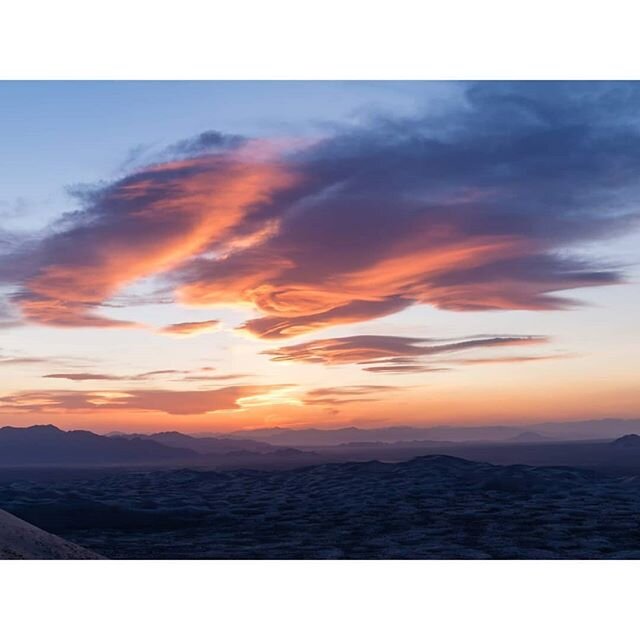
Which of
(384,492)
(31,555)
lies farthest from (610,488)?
(31,555)

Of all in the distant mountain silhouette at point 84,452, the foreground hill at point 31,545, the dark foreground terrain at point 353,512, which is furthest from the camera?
the distant mountain silhouette at point 84,452

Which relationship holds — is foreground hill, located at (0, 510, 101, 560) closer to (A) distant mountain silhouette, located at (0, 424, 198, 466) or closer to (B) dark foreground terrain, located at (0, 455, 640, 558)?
(B) dark foreground terrain, located at (0, 455, 640, 558)

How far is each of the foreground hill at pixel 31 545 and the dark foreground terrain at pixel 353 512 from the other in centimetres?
68

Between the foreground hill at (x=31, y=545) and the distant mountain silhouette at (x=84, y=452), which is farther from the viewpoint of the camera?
the distant mountain silhouette at (x=84, y=452)

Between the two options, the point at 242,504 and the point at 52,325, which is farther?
the point at 242,504

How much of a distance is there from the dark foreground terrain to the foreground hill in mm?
684

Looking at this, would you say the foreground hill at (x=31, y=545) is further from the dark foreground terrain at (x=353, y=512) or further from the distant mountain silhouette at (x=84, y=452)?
the distant mountain silhouette at (x=84, y=452)

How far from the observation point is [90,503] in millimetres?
14469

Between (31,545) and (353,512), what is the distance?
5.45 metres

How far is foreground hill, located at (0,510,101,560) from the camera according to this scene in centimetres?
953

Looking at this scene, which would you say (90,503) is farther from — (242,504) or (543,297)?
(543,297)

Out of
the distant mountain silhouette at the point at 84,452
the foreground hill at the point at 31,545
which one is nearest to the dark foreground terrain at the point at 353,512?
the foreground hill at the point at 31,545

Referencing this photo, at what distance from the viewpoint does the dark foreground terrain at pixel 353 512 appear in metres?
10.7

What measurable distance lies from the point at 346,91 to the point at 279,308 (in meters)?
3.51
